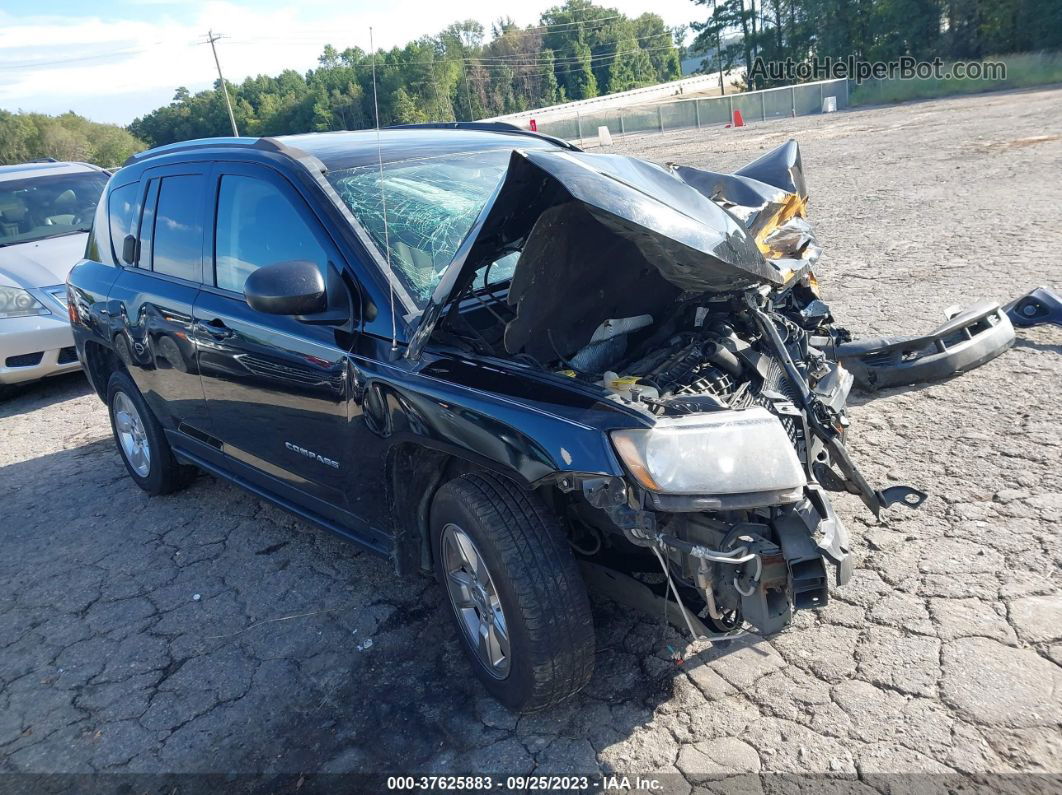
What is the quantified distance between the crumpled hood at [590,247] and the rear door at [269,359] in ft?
2.11

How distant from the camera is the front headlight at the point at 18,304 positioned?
7.29 meters

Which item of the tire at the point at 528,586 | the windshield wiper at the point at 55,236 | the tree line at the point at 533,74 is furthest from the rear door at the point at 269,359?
the tree line at the point at 533,74

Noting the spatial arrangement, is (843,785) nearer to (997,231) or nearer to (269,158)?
(269,158)

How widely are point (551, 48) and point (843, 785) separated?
102418 millimetres

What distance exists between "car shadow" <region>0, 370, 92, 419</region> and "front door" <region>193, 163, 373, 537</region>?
15.2ft

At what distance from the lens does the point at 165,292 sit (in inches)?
164

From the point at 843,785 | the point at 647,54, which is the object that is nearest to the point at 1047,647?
the point at 843,785

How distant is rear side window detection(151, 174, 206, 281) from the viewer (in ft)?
13.0

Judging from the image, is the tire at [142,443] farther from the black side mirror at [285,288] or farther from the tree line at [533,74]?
the tree line at [533,74]

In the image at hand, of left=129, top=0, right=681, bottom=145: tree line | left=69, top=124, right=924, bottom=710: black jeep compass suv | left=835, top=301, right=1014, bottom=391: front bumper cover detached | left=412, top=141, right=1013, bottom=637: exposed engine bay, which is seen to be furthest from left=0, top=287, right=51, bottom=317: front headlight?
left=129, top=0, right=681, bottom=145: tree line

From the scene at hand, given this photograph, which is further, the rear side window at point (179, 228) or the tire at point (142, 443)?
the tire at point (142, 443)

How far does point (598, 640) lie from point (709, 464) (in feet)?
3.76

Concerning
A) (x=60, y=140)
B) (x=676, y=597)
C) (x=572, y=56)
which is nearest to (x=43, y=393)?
(x=676, y=597)

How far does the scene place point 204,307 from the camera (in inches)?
150
